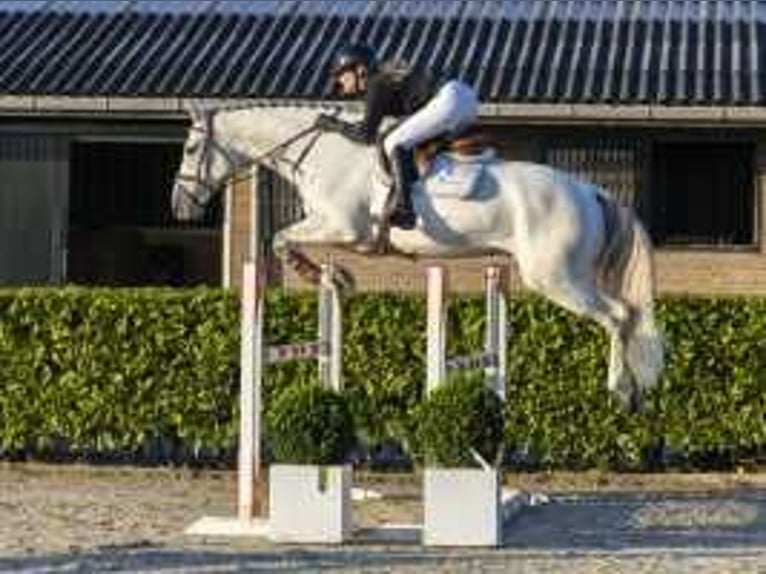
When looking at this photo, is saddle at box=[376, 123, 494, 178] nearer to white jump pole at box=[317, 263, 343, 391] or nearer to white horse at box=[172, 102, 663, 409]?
white horse at box=[172, 102, 663, 409]

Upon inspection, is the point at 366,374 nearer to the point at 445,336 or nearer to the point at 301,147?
the point at 445,336

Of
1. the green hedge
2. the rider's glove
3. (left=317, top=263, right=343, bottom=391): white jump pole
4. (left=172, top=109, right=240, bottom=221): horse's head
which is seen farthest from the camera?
the green hedge

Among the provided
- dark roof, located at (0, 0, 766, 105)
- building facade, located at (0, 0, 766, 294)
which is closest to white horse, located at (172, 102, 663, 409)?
building facade, located at (0, 0, 766, 294)

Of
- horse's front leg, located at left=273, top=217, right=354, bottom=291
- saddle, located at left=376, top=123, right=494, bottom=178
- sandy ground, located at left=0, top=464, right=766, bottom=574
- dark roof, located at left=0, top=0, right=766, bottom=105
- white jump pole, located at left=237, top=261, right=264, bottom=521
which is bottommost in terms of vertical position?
sandy ground, located at left=0, top=464, right=766, bottom=574

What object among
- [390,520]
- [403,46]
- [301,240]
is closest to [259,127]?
[301,240]

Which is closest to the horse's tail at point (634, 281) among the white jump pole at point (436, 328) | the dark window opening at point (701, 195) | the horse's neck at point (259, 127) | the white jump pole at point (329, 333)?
the white jump pole at point (436, 328)

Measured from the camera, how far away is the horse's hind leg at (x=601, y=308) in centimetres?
1312

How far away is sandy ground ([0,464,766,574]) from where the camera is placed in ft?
38.7

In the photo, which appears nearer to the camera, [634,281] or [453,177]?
[453,177]

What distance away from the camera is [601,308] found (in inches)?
523

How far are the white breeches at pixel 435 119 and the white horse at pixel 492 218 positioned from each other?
270 mm

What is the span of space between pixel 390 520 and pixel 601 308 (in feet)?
6.98

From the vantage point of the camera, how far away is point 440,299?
540 inches

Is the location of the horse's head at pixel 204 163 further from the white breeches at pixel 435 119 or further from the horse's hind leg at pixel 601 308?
the horse's hind leg at pixel 601 308
